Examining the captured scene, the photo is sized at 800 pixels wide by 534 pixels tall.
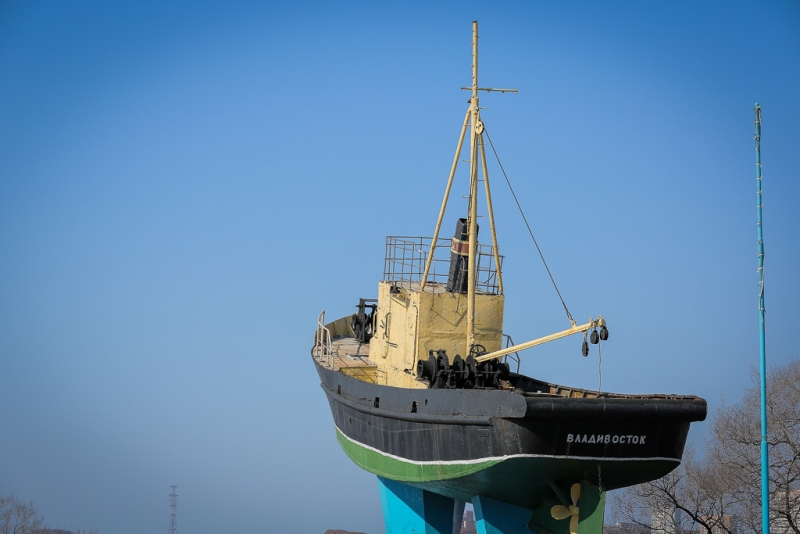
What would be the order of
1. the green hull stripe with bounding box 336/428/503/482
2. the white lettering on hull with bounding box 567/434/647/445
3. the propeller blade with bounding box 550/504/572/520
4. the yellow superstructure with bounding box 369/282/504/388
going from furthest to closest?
the yellow superstructure with bounding box 369/282/504/388 → the green hull stripe with bounding box 336/428/503/482 → the propeller blade with bounding box 550/504/572/520 → the white lettering on hull with bounding box 567/434/647/445

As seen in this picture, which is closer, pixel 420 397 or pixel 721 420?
pixel 420 397

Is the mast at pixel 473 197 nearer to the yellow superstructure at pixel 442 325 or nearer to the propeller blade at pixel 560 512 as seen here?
the yellow superstructure at pixel 442 325

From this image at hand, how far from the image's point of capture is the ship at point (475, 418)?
17.3m

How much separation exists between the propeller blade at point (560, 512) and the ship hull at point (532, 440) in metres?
0.42

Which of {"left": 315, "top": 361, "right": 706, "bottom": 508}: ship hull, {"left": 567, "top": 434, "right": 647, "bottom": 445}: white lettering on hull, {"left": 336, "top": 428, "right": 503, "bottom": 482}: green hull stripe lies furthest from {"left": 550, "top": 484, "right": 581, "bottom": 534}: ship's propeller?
{"left": 336, "top": 428, "right": 503, "bottom": 482}: green hull stripe

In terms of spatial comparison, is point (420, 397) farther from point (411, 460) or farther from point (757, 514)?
point (757, 514)

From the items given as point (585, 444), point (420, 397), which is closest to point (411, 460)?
point (420, 397)

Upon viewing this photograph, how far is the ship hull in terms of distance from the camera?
17109 millimetres

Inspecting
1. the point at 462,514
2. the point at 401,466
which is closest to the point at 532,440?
the point at 401,466

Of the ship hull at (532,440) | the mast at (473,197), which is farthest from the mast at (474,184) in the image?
the ship hull at (532,440)

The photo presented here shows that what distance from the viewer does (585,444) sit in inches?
684

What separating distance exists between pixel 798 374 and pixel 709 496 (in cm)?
460

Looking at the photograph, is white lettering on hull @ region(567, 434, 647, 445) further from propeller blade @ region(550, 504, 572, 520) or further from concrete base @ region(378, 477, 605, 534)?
propeller blade @ region(550, 504, 572, 520)

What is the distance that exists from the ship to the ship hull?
0.03m
